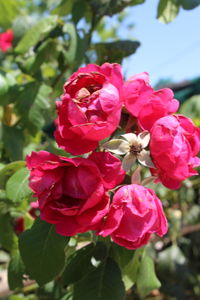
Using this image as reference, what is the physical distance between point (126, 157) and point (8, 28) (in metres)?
1.38

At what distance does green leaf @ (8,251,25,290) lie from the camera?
0.97 meters

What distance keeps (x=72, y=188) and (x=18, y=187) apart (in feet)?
0.78

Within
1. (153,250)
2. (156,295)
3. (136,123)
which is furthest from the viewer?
(156,295)

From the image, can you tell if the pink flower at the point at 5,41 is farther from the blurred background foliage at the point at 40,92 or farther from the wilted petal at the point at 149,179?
the wilted petal at the point at 149,179

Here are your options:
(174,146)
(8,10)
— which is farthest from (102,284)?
(8,10)

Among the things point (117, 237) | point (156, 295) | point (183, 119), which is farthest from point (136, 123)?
point (156, 295)

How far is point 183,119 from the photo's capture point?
744 mm

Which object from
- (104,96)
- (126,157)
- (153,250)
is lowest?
(153,250)

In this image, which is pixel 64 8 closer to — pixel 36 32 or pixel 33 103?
pixel 36 32

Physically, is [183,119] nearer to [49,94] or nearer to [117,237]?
[117,237]

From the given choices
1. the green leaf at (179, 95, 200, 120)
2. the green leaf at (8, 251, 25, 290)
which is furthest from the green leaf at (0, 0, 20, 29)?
the green leaf at (8, 251, 25, 290)

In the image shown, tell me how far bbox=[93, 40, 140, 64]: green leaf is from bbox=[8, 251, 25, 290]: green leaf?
619mm

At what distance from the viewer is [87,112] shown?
0.68 meters

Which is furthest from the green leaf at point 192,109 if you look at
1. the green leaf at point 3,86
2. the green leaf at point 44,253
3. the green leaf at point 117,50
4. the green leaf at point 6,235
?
the green leaf at point 44,253
